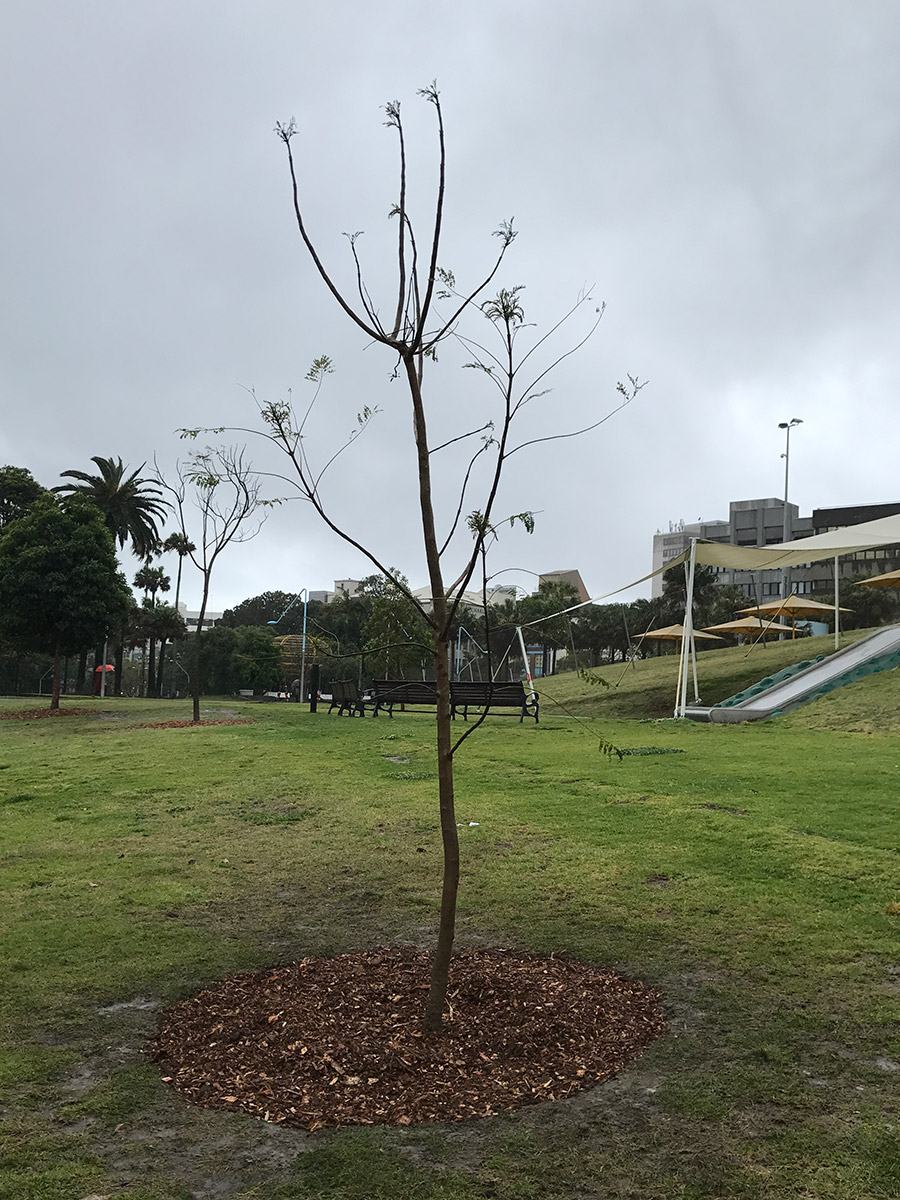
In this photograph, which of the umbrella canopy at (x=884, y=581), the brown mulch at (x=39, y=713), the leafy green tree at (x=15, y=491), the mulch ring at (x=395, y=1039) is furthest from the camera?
the leafy green tree at (x=15, y=491)

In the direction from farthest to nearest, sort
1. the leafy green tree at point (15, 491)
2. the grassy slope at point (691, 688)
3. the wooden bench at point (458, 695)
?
the leafy green tree at point (15, 491) → the grassy slope at point (691, 688) → the wooden bench at point (458, 695)

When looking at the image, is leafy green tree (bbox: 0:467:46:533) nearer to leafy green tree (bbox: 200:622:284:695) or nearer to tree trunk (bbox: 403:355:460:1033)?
leafy green tree (bbox: 200:622:284:695)

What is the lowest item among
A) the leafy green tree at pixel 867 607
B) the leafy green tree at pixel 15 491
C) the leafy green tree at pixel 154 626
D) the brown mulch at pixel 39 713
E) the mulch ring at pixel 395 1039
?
the mulch ring at pixel 395 1039

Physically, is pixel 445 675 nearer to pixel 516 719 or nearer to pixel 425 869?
pixel 425 869

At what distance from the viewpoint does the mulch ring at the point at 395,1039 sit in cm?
350

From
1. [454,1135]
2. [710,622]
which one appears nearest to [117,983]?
[454,1135]

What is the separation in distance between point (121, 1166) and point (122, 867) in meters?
4.35

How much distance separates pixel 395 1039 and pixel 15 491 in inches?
1992

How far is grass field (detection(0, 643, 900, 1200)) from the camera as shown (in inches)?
119

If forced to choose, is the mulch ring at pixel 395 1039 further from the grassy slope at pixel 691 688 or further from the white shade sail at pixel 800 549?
the grassy slope at pixel 691 688

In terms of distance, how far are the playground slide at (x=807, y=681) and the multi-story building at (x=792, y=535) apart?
192 ft

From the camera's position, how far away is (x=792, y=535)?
94000 mm

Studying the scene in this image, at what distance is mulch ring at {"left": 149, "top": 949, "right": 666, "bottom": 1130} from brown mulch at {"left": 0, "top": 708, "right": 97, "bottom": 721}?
20424 mm

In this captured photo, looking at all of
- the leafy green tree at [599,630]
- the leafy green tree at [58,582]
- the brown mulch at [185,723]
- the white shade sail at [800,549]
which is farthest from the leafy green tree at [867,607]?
the brown mulch at [185,723]
